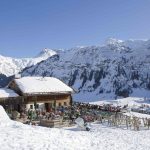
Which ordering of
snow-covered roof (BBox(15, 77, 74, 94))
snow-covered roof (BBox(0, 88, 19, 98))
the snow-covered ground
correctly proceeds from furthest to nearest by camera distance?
snow-covered roof (BBox(15, 77, 74, 94)), snow-covered roof (BBox(0, 88, 19, 98)), the snow-covered ground

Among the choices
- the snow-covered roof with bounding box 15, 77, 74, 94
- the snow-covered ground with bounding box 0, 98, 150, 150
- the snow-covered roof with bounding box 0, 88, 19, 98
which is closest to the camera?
the snow-covered ground with bounding box 0, 98, 150, 150

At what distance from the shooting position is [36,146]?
22.4m

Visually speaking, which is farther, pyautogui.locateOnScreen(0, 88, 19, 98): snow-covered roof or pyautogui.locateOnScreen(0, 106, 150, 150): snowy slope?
pyautogui.locateOnScreen(0, 88, 19, 98): snow-covered roof

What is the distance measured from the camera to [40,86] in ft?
174

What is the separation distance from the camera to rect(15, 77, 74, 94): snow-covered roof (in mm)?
50594

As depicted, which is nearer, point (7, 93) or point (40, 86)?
point (7, 93)

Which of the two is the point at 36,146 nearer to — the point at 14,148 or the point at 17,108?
the point at 14,148

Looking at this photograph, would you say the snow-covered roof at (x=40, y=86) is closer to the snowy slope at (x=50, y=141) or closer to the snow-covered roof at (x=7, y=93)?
the snow-covered roof at (x=7, y=93)

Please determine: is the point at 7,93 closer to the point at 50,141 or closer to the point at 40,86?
the point at 40,86

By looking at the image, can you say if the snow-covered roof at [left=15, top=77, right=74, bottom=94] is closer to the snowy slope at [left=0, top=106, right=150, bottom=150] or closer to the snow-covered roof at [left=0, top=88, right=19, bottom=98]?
the snow-covered roof at [left=0, top=88, right=19, bottom=98]

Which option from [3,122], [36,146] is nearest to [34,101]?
[3,122]

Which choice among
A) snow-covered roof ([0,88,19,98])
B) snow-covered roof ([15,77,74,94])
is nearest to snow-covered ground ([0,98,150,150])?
snow-covered roof ([0,88,19,98])

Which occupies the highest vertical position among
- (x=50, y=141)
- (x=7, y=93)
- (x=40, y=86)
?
(x=40, y=86)

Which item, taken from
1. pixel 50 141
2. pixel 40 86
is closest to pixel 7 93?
pixel 40 86
